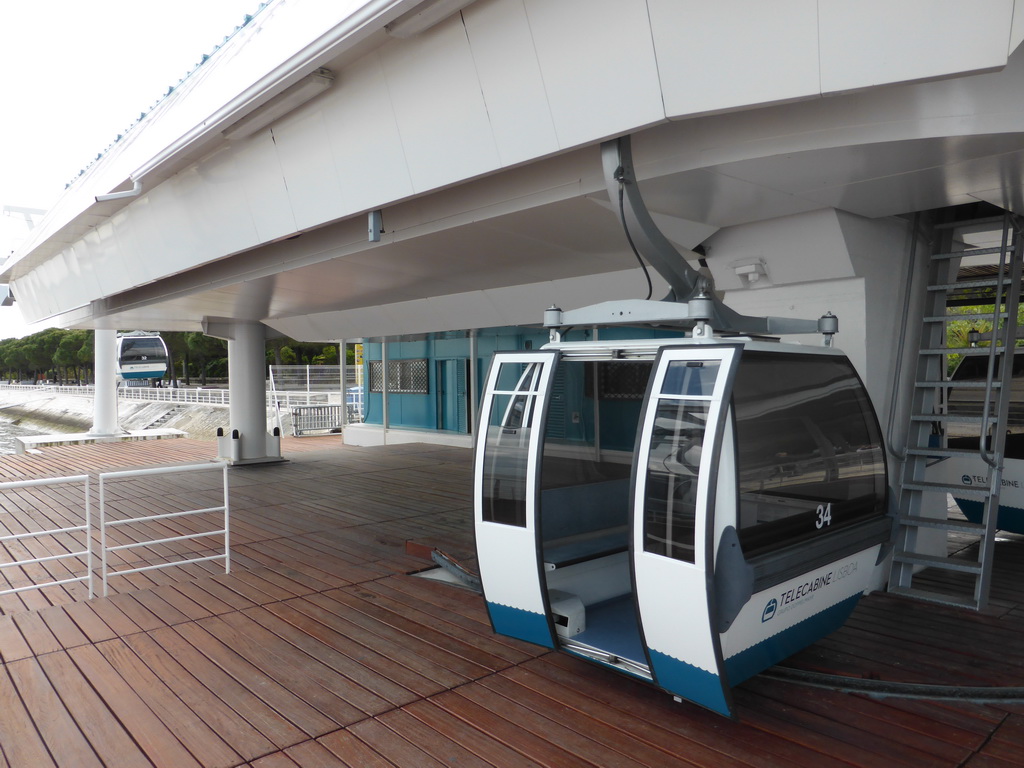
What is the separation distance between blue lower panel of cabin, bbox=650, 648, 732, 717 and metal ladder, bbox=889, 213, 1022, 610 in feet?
7.56

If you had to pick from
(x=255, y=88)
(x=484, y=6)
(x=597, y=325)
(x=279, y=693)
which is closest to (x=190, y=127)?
(x=255, y=88)

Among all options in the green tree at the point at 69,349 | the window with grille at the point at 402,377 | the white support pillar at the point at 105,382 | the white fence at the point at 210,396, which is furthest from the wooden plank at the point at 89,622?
the green tree at the point at 69,349

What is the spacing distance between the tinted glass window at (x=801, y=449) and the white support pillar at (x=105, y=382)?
726 inches

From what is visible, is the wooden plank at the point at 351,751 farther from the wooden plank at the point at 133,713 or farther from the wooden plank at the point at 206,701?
the wooden plank at the point at 133,713

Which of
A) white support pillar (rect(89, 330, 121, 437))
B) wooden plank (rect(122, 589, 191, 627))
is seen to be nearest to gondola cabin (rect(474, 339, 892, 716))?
wooden plank (rect(122, 589, 191, 627))

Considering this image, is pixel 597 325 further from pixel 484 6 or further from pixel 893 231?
pixel 893 231

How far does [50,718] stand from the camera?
3.69 meters

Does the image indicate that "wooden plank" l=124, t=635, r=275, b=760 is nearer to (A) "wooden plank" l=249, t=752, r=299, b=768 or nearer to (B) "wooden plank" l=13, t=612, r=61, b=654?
(A) "wooden plank" l=249, t=752, r=299, b=768

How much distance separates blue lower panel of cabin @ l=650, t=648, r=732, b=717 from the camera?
3.27 metres

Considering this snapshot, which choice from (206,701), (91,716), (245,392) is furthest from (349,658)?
(245,392)

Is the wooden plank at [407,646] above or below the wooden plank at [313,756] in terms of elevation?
below

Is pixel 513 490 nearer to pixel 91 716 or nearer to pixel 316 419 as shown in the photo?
pixel 91 716

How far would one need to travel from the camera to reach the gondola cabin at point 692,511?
127 inches

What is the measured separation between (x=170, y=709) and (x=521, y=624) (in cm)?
191
